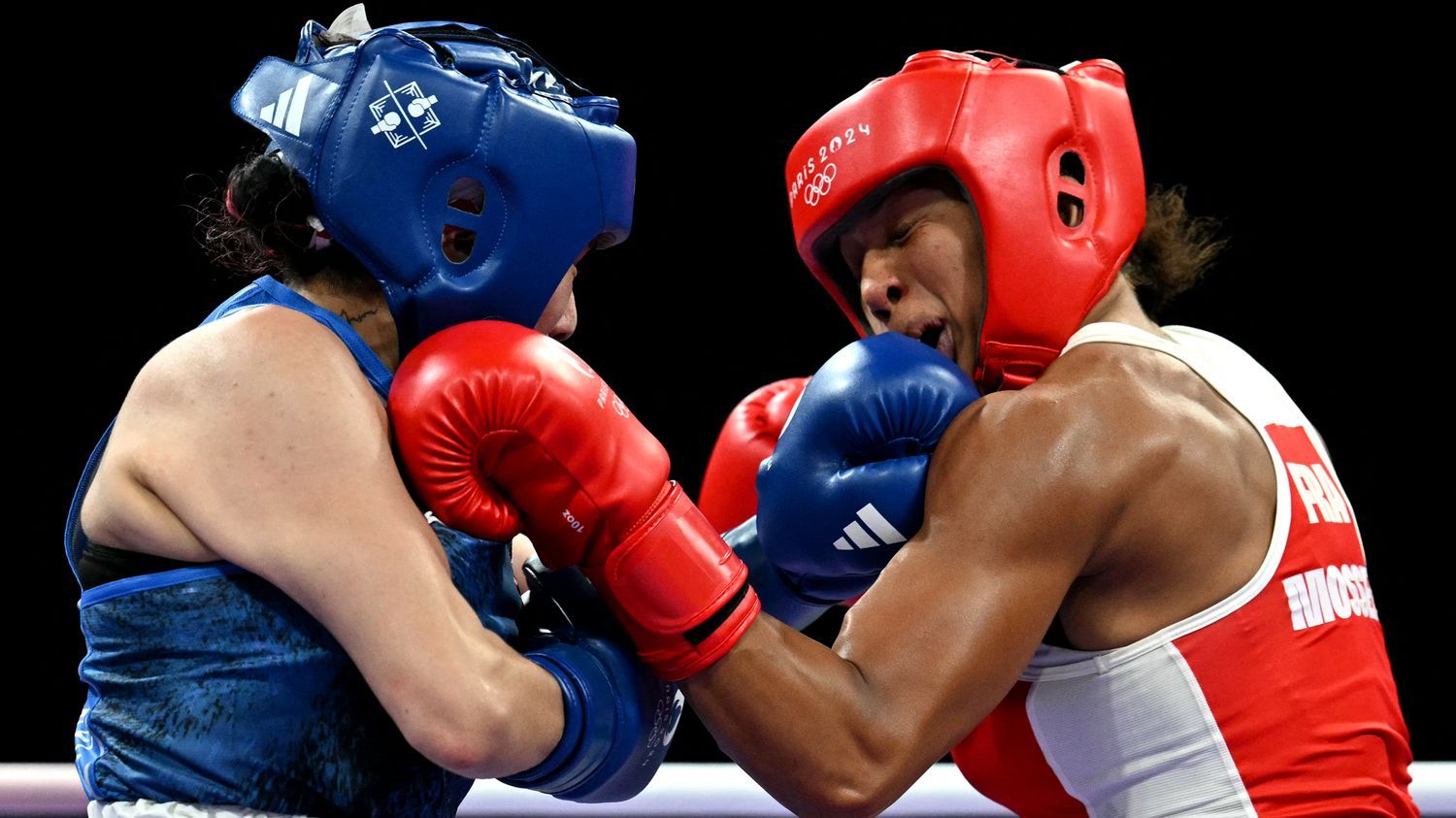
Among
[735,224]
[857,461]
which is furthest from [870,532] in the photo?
[735,224]

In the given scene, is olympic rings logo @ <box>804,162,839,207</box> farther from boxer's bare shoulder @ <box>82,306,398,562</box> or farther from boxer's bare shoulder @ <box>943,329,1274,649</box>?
boxer's bare shoulder @ <box>82,306,398,562</box>

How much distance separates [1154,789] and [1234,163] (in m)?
3.43

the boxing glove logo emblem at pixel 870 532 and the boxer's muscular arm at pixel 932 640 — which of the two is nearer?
the boxer's muscular arm at pixel 932 640

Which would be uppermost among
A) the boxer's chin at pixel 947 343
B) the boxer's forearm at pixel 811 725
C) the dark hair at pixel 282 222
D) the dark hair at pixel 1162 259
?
the dark hair at pixel 282 222

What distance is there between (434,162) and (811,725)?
835 mm

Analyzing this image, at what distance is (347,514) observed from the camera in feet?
4.57

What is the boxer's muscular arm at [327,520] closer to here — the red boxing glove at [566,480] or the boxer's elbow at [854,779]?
the red boxing glove at [566,480]

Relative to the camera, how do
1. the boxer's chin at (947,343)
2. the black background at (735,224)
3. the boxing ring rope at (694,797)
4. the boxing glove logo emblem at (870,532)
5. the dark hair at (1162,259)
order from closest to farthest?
the boxing glove logo emblem at (870,532) < the boxer's chin at (947,343) < the dark hair at (1162,259) < the boxing ring rope at (694,797) < the black background at (735,224)

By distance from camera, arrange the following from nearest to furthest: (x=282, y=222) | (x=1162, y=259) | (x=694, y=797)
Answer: (x=282, y=222) < (x=1162, y=259) < (x=694, y=797)

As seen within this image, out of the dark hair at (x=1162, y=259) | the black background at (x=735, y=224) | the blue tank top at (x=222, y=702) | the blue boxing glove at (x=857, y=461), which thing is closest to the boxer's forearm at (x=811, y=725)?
the blue boxing glove at (x=857, y=461)

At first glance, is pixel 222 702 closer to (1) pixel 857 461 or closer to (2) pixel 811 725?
(2) pixel 811 725

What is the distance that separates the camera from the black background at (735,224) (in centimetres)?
431

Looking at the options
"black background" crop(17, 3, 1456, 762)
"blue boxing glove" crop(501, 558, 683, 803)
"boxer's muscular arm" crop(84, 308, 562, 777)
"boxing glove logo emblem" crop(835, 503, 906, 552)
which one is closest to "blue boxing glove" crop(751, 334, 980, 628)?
"boxing glove logo emblem" crop(835, 503, 906, 552)

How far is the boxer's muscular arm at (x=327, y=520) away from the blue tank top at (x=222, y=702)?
7 centimetres
